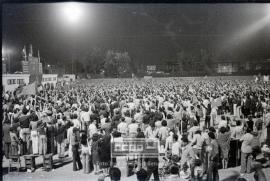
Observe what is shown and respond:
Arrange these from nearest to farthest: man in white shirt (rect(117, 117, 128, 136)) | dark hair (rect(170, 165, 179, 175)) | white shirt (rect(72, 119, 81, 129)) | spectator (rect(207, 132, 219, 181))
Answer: dark hair (rect(170, 165, 179, 175)) < spectator (rect(207, 132, 219, 181)) < man in white shirt (rect(117, 117, 128, 136)) < white shirt (rect(72, 119, 81, 129))

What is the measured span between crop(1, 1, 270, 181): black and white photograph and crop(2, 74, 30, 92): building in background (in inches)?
0.8

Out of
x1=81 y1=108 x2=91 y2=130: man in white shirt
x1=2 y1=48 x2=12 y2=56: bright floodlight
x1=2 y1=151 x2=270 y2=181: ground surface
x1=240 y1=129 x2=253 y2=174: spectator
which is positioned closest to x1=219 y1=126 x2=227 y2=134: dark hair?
x1=240 y1=129 x2=253 y2=174: spectator

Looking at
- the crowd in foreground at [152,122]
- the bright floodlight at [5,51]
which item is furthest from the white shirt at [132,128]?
the bright floodlight at [5,51]

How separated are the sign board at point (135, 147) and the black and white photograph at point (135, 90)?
0.07ft

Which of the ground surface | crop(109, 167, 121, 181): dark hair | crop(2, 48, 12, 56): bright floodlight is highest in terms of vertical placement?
crop(2, 48, 12, 56): bright floodlight

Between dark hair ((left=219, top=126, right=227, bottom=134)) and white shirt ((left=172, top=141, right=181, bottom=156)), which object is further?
dark hair ((left=219, top=126, right=227, bottom=134))

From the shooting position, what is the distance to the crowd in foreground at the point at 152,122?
7.88m

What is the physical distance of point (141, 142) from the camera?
7.91 m

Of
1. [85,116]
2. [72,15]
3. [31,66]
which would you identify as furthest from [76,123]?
[72,15]

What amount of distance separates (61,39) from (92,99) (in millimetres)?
1435

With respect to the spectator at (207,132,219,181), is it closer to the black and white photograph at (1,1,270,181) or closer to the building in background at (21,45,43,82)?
the black and white photograph at (1,1,270,181)

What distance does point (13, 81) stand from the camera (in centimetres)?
805

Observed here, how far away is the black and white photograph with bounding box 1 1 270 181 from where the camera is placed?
25.9ft

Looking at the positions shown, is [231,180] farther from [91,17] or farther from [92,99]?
[91,17]
